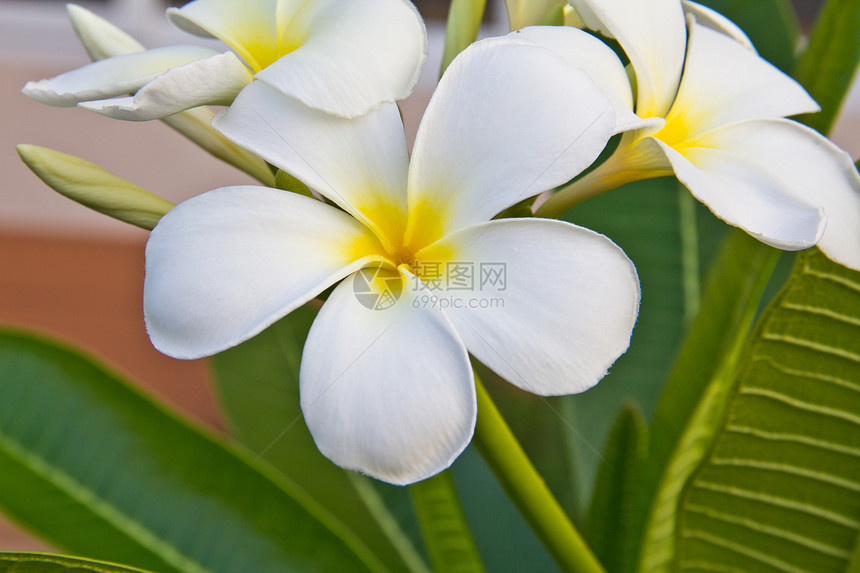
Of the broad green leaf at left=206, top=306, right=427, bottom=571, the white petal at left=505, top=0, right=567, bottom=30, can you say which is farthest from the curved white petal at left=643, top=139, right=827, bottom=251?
the broad green leaf at left=206, top=306, right=427, bottom=571

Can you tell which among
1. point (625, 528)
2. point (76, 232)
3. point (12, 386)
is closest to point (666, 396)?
point (625, 528)

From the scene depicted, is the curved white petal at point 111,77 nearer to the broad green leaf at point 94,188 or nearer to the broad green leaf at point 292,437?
the broad green leaf at point 94,188

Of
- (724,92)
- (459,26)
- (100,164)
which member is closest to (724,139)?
(724,92)

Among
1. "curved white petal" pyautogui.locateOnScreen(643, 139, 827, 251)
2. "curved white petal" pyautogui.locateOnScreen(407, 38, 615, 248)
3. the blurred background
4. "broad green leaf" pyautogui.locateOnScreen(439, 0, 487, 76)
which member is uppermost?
"broad green leaf" pyautogui.locateOnScreen(439, 0, 487, 76)

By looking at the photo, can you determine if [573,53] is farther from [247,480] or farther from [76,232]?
[76,232]

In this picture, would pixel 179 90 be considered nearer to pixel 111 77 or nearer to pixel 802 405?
pixel 111 77

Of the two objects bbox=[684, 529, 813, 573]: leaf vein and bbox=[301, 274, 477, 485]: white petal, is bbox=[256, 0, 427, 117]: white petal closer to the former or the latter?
bbox=[301, 274, 477, 485]: white petal
